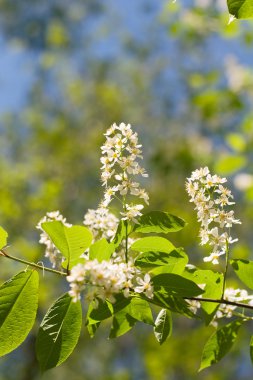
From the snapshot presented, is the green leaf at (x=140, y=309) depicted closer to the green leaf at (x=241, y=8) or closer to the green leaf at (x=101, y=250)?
the green leaf at (x=101, y=250)

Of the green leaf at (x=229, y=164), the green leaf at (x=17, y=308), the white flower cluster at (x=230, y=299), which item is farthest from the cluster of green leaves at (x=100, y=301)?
the green leaf at (x=229, y=164)

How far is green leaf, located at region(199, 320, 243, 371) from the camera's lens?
3.33 feet

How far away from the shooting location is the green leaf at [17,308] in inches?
35.3

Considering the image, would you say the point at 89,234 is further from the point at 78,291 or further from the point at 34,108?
the point at 34,108

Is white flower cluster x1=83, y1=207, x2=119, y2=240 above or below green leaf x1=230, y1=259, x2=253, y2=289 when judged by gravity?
above

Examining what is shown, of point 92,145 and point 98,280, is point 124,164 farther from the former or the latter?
point 92,145

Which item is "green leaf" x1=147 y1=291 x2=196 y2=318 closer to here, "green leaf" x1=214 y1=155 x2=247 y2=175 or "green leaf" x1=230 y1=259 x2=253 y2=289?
"green leaf" x1=230 y1=259 x2=253 y2=289

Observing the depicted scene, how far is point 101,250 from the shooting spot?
0.91 m

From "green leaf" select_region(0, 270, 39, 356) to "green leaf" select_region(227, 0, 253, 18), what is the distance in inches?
21.4

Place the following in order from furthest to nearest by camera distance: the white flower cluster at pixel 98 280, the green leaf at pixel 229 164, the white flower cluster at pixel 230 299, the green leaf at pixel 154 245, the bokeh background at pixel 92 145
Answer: the bokeh background at pixel 92 145
the green leaf at pixel 229 164
the white flower cluster at pixel 230 299
the green leaf at pixel 154 245
the white flower cluster at pixel 98 280

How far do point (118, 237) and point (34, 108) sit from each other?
33.4 feet

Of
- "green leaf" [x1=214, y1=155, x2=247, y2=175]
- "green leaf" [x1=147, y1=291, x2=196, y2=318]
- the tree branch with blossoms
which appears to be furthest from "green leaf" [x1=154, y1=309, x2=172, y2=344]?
"green leaf" [x1=214, y1=155, x2=247, y2=175]

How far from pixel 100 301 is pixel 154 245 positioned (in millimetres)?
140

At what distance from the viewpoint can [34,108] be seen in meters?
10.8
